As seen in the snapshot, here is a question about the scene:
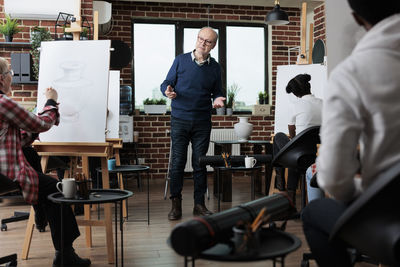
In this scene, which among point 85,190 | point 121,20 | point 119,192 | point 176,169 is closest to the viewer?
point 85,190

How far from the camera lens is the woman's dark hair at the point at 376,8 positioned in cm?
126

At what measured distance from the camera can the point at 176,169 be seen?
155 inches

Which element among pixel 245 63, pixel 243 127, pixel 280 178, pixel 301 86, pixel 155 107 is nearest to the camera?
pixel 301 86

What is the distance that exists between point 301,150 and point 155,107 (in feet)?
13.2

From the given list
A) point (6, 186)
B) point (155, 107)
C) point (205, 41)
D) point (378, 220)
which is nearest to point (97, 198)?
point (6, 186)

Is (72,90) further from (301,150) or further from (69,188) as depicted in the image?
(301,150)

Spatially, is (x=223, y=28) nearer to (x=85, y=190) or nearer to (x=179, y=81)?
(x=179, y=81)

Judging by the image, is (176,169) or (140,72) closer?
(176,169)

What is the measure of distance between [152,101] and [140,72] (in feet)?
1.70

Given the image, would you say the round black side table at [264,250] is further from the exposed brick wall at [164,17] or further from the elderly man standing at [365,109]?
the exposed brick wall at [164,17]

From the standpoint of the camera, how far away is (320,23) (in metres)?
6.15

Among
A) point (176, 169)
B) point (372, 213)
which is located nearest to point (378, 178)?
point (372, 213)

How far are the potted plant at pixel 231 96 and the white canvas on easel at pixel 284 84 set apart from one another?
183cm

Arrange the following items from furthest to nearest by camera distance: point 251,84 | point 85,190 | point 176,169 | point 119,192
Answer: point 251,84 → point 176,169 → point 119,192 → point 85,190
